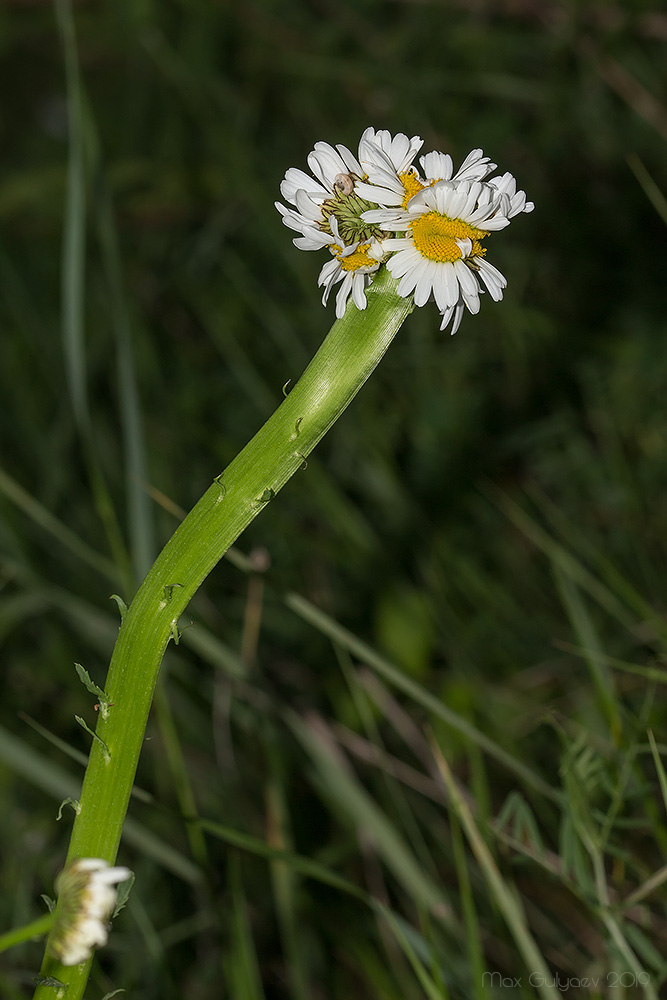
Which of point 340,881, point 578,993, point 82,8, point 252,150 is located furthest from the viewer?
point 82,8

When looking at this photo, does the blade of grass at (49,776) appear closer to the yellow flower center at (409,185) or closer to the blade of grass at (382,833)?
the blade of grass at (382,833)

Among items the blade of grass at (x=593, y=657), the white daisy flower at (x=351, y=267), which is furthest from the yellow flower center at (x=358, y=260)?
the blade of grass at (x=593, y=657)

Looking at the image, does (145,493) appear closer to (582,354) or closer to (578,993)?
(578,993)

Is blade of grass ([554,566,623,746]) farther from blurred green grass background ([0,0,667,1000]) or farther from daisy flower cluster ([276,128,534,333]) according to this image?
daisy flower cluster ([276,128,534,333])

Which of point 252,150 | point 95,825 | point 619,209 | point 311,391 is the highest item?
point 619,209

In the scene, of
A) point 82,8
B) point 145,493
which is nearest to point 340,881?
point 145,493

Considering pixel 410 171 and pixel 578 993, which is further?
pixel 578 993

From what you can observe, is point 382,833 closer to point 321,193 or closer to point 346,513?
point 321,193
